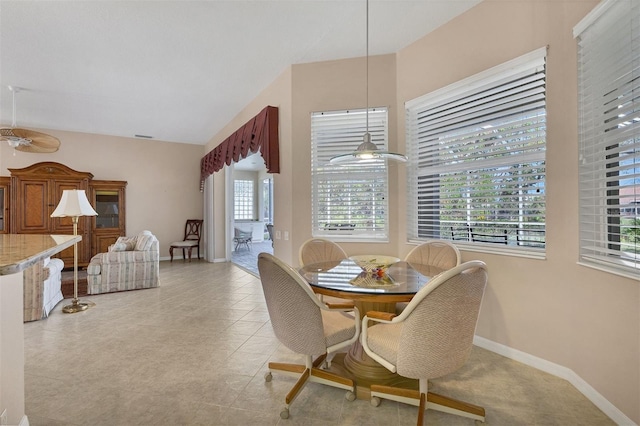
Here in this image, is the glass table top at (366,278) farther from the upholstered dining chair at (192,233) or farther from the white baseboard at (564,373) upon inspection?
the upholstered dining chair at (192,233)

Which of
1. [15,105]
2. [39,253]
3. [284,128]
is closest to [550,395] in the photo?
[39,253]

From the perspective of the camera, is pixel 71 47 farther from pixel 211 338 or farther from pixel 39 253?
pixel 211 338

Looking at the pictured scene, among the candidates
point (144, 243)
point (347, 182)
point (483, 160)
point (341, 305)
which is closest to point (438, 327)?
point (341, 305)

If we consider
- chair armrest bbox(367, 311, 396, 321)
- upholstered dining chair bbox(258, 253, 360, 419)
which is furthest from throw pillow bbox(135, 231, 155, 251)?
chair armrest bbox(367, 311, 396, 321)

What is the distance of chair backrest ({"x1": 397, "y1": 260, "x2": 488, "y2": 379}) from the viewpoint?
142cm

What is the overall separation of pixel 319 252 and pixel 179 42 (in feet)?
8.82

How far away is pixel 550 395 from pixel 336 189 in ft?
8.54

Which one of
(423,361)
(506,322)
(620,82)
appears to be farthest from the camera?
(506,322)

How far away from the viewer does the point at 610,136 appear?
1.81 m

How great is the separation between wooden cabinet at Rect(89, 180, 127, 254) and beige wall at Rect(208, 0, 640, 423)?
5.02 meters

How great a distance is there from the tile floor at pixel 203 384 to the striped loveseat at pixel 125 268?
112 centimetres

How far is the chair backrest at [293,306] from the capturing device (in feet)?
5.49

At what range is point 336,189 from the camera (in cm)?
365

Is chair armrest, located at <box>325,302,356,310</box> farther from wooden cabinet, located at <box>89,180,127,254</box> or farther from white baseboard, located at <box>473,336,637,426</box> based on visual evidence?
wooden cabinet, located at <box>89,180,127,254</box>
